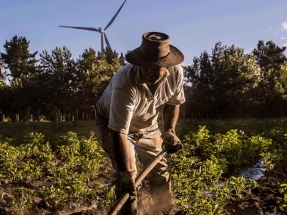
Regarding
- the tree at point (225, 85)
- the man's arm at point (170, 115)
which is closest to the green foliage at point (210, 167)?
the man's arm at point (170, 115)

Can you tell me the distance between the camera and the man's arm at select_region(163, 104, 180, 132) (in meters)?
4.29

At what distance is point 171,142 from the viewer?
4203 mm

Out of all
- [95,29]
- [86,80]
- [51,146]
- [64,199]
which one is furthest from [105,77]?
[64,199]

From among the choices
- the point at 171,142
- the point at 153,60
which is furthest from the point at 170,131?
the point at 153,60

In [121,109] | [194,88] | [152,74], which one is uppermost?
[152,74]

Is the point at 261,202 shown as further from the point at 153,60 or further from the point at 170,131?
the point at 153,60

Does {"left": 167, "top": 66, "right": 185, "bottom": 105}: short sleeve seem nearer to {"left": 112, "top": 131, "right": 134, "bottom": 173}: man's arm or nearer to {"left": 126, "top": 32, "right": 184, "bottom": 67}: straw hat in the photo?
{"left": 126, "top": 32, "right": 184, "bottom": 67}: straw hat

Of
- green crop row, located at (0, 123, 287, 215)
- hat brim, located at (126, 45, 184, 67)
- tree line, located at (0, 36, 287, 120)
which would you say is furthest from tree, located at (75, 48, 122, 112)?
hat brim, located at (126, 45, 184, 67)

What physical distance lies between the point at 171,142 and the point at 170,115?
1.00 ft

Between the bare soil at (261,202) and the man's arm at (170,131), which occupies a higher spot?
the man's arm at (170,131)

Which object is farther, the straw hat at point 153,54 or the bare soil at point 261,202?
the bare soil at point 261,202

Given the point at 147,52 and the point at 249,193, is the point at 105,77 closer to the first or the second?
the point at 249,193

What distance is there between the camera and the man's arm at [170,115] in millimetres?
4293

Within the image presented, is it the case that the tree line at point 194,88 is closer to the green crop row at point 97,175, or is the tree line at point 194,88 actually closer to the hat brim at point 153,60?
the green crop row at point 97,175
